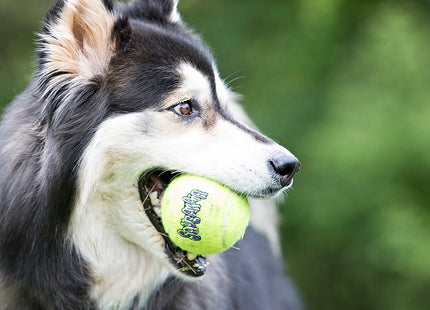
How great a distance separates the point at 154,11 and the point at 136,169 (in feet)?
2.95

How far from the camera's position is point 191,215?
247 cm

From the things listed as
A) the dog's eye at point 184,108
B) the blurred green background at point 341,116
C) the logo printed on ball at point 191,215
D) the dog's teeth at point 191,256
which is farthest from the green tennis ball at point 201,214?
the blurred green background at point 341,116

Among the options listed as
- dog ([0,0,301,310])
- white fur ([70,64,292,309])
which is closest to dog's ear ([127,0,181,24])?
dog ([0,0,301,310])

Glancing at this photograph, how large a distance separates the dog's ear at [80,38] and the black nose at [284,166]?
0.84m

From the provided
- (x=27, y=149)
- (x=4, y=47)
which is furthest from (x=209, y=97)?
(x=4, y=47)

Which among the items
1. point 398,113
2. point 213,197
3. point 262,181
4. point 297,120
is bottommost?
point 213,197

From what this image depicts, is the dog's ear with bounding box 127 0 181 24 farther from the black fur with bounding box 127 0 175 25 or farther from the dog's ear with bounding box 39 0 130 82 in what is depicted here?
the dog's ear with bounding box 39 0 130 82

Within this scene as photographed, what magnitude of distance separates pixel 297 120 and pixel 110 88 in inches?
163

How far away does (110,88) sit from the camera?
8.79 feet

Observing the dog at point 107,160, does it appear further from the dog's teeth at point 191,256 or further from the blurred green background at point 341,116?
the blurred green background at point 341,116

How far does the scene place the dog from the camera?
8.54ft

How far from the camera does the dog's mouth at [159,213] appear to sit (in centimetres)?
263

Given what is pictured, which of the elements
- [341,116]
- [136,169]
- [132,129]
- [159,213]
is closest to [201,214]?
[159,213]

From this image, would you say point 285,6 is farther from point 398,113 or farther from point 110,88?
point 110,88
